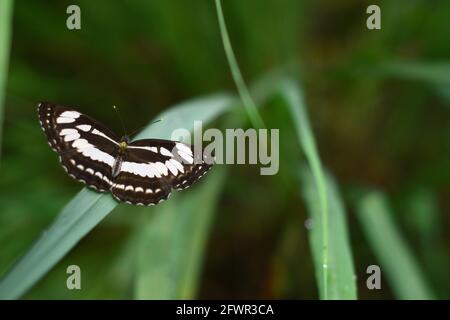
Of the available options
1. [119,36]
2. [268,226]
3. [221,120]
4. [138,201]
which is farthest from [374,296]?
[119,36]

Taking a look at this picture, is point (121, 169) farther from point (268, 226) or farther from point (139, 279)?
point (268, 226)

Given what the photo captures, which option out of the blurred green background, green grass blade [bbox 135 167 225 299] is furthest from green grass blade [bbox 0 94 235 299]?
the blurred green background

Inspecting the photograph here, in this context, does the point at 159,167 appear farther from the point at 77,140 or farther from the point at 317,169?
the point at 317,169

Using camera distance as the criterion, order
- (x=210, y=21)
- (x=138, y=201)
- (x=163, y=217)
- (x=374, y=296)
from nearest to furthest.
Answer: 1. (x=138, y=201)
2. (x=163, y=217)
3. (x=374, y=296)
4. (x=210, y=21)

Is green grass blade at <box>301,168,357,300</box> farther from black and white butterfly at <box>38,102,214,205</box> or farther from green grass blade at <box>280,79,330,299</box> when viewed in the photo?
black and white butterfly at <box>38,102,214,205</box>

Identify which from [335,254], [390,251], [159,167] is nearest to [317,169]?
[335,254]
